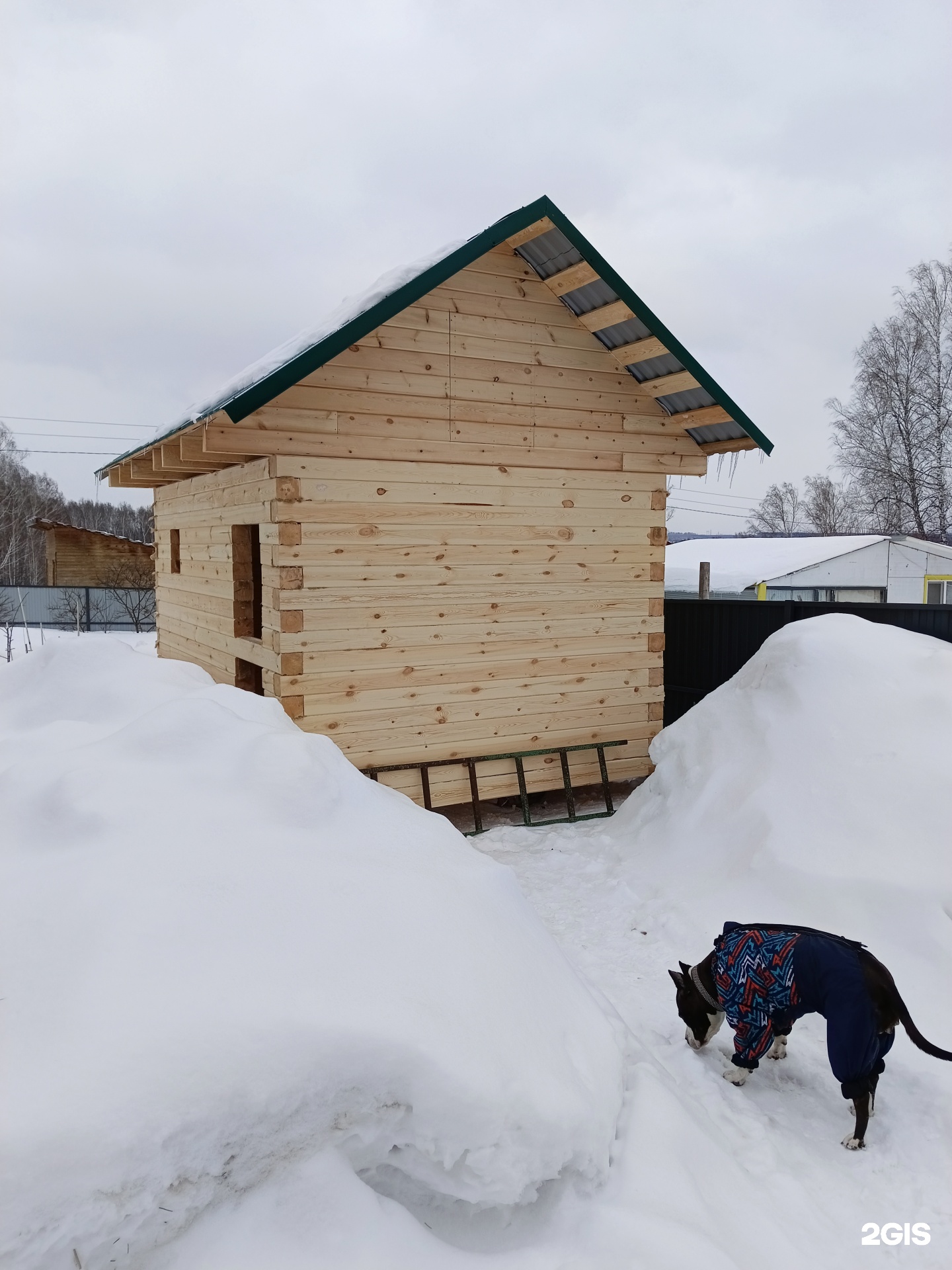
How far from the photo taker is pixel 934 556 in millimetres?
22109

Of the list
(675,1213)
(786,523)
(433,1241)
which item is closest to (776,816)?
(675,1213)

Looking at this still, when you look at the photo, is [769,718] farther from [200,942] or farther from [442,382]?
[200,942]

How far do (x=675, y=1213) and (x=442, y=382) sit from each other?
6262mm

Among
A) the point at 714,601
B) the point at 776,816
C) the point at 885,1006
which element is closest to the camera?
the point at 885,1006

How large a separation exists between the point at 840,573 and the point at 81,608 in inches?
912

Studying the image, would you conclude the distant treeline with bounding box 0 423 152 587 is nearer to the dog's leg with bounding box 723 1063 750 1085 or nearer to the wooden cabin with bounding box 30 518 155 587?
the wooden cabin with bounding box 30 518 155 587

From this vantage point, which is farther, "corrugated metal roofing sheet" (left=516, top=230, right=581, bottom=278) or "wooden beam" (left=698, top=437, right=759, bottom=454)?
"wooden beam" (left=698, top=437, right=759, bottom=454)

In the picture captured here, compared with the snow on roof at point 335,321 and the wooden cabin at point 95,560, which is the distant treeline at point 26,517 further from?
the snow on roof at point 335,321

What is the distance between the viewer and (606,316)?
7477mm

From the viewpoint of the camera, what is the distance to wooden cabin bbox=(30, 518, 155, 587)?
28.5m
